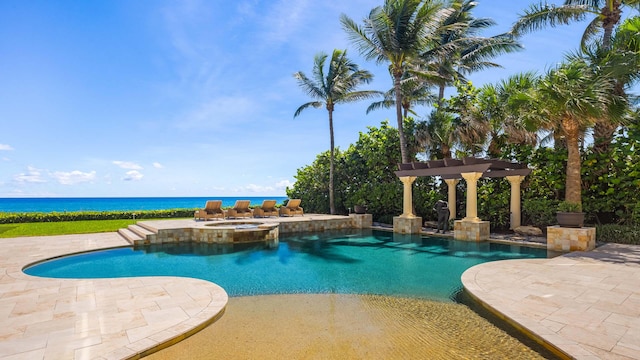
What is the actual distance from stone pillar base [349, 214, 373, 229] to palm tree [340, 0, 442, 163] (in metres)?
4.72

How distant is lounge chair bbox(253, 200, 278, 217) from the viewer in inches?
726

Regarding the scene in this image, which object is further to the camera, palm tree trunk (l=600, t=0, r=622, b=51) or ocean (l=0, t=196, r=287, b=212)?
ocean (l=0, t=196, r=287, b=212)

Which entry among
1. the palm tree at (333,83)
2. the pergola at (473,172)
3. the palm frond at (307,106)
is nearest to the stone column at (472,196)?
the pergola at (473,172)

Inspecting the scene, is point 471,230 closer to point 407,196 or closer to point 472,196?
point 472,196

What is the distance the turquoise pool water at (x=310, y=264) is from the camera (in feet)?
22.5

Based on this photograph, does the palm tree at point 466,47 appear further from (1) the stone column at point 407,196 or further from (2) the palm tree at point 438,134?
(1) the stone column at point 407,196

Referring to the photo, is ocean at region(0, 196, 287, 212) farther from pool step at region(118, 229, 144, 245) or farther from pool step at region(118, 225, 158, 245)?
pool step at region(118, 225, 158, 245)

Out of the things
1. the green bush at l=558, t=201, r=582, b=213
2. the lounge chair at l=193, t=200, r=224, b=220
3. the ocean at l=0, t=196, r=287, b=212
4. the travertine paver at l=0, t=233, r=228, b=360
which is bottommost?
the ocean at l=0, t=196, r=287, b=212

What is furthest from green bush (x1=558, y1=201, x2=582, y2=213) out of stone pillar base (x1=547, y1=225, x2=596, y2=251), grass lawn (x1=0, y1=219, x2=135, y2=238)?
grass lawn (x1=0, y1=219, x2=135, y2=238)

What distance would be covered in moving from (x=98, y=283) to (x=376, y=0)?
16962 millimetres

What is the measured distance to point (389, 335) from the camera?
431cm

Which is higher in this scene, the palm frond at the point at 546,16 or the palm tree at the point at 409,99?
the palm frond at the point at 546,16

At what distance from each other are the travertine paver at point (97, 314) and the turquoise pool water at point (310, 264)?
3.47 ft

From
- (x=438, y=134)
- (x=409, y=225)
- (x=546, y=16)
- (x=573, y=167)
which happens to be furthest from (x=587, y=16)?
(x=409, y=225)
